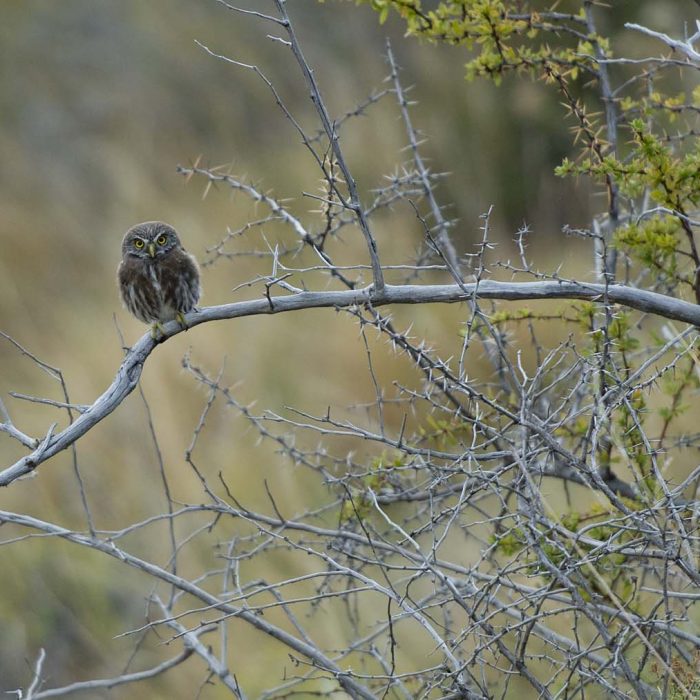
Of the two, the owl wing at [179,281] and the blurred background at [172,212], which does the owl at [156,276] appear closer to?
the owl wing at [179,281]

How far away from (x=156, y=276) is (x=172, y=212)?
306cm

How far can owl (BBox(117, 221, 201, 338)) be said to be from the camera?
11.6 feet

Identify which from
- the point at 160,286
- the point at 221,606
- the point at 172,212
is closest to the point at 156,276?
the point at 160,286

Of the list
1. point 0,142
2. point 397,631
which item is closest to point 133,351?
point 397,631

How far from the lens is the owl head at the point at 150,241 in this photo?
12.4ft

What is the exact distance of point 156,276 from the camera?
3592 mm

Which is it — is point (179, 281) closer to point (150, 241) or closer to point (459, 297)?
point (150, 241)

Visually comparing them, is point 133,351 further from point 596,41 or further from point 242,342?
point 242,342

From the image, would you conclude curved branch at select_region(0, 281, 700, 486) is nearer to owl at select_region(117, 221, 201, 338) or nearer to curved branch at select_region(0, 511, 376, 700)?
curved branch at select_region(0, 511, 376, 700)

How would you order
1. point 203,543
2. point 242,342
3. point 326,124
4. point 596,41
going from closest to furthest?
point 326,124 → point 596,41 → point 203,543 → point 242,342

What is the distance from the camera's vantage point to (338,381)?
5789mm

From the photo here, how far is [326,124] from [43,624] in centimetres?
316

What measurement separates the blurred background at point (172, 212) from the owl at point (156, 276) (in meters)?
1.26

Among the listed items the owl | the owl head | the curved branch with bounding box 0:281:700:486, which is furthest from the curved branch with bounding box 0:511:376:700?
the owl head
